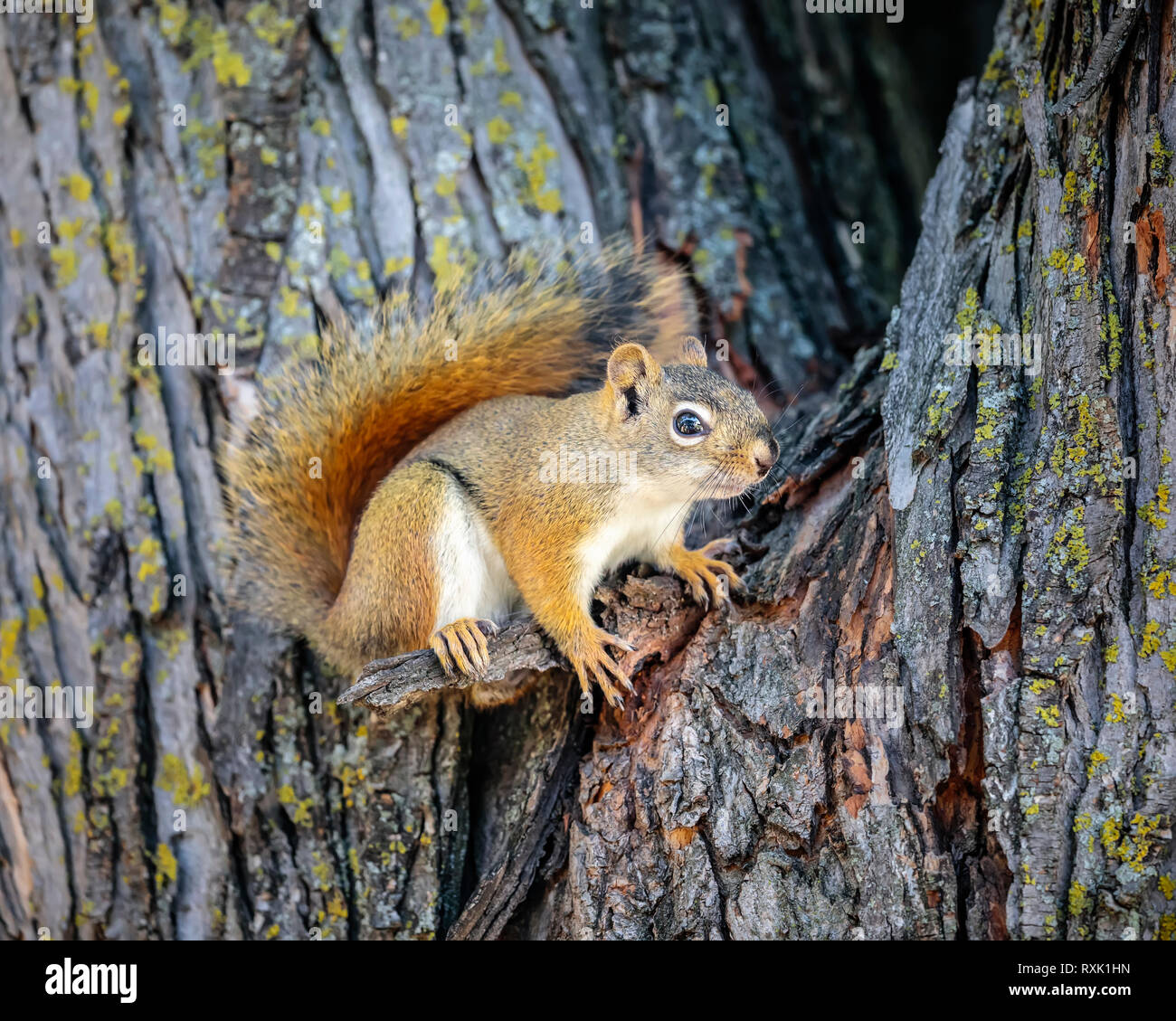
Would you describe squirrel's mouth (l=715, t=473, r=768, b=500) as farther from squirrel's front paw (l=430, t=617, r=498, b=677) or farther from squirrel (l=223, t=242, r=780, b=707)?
squirrel's front paw (l=430, t=617, r=498, b=677)

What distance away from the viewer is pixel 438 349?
2262 millimetres

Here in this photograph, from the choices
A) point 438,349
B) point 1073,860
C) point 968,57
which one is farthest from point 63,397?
point 968,57

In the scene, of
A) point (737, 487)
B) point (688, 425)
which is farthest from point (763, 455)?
point (688, 425)

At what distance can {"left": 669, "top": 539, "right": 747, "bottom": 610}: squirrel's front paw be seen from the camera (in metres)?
2.00

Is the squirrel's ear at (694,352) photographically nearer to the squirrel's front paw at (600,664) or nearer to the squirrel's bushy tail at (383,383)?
the squirrel's bushy tail at (383,383)

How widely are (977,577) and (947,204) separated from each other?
2.95ft

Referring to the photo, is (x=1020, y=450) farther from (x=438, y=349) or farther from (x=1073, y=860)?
(x=438, y=349)

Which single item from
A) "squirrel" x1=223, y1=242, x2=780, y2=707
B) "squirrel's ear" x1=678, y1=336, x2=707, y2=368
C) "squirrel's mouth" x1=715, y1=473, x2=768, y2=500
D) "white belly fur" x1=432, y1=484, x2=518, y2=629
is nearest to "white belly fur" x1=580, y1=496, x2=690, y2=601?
"squirrel" x1=223, y1=242, x2=780, y2=707

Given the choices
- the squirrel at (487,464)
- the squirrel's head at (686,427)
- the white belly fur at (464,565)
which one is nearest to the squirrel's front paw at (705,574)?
the squirrel at (487,464)

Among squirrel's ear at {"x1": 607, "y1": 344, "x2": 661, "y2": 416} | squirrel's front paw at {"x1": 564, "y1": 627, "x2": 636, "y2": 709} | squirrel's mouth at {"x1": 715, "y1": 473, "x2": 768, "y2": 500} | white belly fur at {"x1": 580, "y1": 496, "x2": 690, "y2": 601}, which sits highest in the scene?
squirrel's ear at {"x1": 607, "y1": 344, "x2": 661, "y2": 416}

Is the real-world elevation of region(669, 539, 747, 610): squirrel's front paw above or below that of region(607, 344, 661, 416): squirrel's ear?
below

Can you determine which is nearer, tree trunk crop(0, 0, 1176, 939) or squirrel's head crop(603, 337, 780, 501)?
tree trunk crop(0, 0, 1176, 939)

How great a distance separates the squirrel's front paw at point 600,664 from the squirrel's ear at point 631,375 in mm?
525

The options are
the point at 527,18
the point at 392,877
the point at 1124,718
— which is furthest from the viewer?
the point at 527,18
